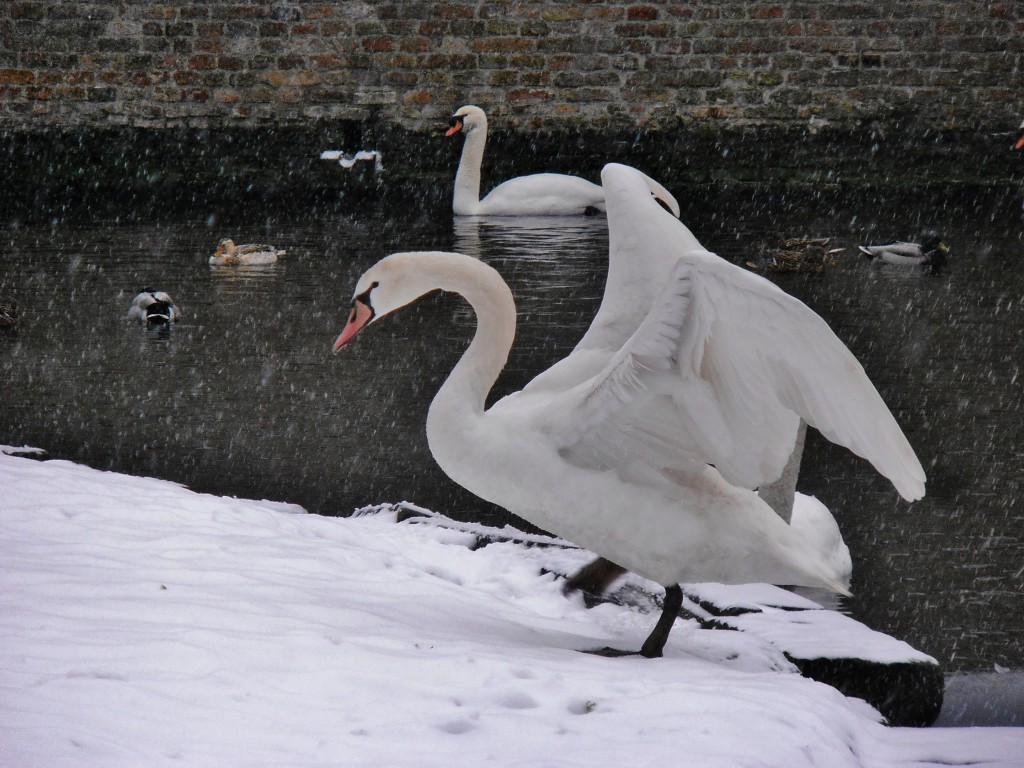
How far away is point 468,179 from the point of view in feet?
41.0

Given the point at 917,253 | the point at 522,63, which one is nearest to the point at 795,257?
the point at 917,253

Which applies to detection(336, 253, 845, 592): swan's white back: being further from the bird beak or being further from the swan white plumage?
the bird beak

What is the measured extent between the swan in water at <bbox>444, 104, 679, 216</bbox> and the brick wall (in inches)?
67.5

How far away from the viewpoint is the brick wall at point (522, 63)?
1385 cm

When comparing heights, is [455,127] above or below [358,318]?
above

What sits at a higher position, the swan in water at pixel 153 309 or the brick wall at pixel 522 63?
the brick wall at pixel 522 63

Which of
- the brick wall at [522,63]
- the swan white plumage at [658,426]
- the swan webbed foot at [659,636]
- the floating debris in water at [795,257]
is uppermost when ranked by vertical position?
the brick wall at [522,63]

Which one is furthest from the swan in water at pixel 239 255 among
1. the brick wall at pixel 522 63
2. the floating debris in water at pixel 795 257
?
the brick wall at pixel 522 63

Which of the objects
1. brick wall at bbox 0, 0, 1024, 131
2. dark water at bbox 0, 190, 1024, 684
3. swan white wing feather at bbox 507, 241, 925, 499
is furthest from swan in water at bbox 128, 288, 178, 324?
brick wall at bbox 0, 0, 1024, 131

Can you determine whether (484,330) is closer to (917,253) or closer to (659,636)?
(659,636)

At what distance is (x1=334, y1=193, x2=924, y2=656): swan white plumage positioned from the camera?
2.71m

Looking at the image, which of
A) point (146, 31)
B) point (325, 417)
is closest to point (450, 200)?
point (146, 31)

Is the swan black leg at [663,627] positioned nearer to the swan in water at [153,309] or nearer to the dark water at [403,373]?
the dark water at [403,373]

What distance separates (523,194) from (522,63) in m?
2.35
